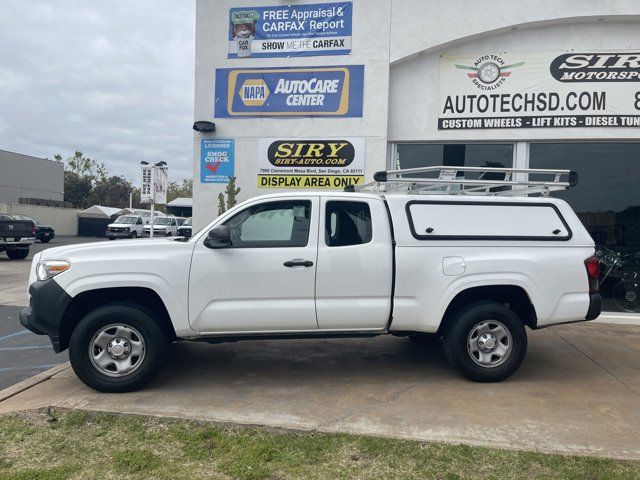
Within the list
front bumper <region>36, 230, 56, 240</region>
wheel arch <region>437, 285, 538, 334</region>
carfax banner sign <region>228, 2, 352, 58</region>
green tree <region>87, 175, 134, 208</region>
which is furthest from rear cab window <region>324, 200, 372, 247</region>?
green tree <region>87, 175, 134, 208</region>

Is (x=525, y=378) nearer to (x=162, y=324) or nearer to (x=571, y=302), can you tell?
(x=571, y=302)

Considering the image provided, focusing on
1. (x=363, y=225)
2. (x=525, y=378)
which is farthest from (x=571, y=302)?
(x=363, y=225)

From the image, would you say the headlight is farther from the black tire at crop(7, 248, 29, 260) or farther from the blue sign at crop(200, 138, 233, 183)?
the black tire at crop(7, 248, 29, 260)

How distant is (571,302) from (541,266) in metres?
0.50

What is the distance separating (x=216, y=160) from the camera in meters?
10.1

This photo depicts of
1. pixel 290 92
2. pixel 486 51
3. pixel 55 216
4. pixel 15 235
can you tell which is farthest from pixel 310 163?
pixel 55 216

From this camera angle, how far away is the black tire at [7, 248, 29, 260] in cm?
1834

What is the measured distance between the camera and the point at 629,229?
8.99 metres

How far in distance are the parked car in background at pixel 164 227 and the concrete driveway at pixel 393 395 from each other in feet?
100

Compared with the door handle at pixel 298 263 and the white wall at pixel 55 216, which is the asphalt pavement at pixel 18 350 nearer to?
the door handle at pixel 298 263

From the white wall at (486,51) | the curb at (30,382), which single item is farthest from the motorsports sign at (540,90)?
the curb at (30,382)

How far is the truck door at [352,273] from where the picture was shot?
4.92 meters

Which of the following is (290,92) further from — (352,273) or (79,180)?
(79,180)

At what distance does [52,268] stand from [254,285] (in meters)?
1.85
